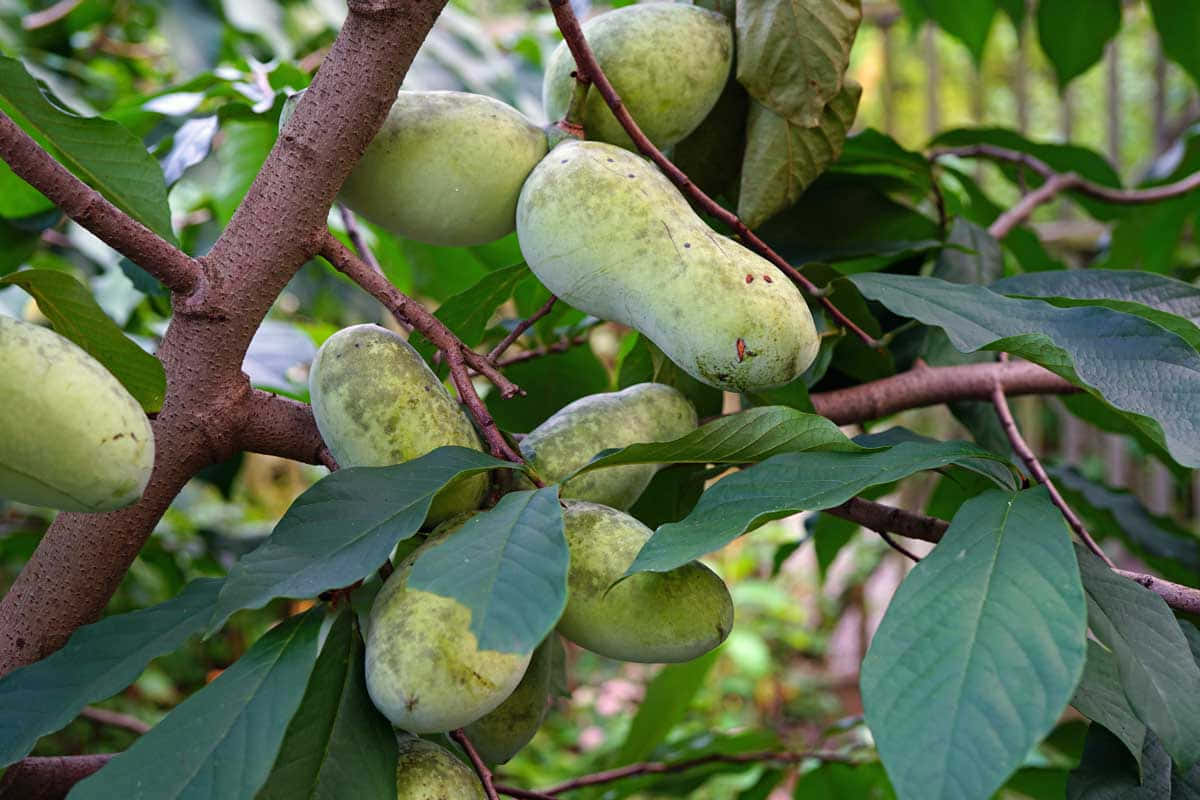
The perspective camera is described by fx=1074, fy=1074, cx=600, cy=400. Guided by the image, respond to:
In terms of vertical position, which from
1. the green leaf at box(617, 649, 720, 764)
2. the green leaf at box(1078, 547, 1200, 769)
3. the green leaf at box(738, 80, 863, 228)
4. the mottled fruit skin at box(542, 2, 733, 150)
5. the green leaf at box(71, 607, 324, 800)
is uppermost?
the mottled fruit skin at box(542, 2, 733, 150)

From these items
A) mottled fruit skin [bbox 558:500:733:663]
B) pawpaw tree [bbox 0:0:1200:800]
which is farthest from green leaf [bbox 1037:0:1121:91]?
mottled fruit skin [bbox 558:500:733:663]

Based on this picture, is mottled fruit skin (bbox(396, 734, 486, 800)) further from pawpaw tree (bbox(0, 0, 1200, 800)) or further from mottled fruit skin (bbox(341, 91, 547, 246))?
mottled fruit skin (bbox(341, 91, 547, 246))

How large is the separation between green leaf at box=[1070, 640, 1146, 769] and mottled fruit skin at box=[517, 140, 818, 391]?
188 millimetres

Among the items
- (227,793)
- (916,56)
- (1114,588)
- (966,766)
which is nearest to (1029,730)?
(966,766)

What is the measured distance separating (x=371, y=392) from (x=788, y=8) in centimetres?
34

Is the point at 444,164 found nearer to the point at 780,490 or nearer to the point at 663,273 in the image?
the point at 663,273

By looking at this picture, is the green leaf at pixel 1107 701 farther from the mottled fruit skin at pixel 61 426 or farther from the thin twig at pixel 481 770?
the mottled fruit skin at pixel 61 426

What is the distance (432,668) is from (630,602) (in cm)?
9

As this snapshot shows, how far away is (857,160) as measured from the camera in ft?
2.84

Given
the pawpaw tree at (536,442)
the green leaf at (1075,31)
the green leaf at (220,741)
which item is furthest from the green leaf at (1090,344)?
the green leaf at (1075,31)

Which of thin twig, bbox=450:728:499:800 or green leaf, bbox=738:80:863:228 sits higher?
green leaf, bbox=738:80:863:228

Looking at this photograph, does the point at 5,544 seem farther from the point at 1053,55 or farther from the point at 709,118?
the point at 1053,55

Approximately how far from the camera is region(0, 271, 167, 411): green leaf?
51cm

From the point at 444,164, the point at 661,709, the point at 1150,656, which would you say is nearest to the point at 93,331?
the point at 444,164
